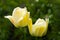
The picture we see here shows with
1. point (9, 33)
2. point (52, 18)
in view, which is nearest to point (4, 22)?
point (9, 33)

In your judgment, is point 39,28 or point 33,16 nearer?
point 39,28

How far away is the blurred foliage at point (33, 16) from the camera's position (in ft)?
3.48

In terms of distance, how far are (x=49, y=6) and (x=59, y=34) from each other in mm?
237

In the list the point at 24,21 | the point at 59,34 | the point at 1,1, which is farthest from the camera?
the point at 1,1

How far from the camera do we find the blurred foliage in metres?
1.06

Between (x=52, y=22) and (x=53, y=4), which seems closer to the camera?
(x=52, y=22)

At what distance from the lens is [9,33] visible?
1.08 meters

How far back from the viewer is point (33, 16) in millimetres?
1178

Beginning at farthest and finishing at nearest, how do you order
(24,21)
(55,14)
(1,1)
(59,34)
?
1. (1,1)
2. (55,14)
3. (59,34)
4. (24,21)

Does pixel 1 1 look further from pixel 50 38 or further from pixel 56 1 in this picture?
pixel 50 38

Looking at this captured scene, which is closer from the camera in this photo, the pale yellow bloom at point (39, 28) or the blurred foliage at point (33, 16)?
the pale yellow bloom at point (39, 28)

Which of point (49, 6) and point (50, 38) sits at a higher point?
point (49, 6)

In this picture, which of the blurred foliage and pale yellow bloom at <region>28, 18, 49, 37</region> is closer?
pale yellow bloom at <region>28, 18, 49, 37</region>

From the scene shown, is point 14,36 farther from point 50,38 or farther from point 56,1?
point 56,1
